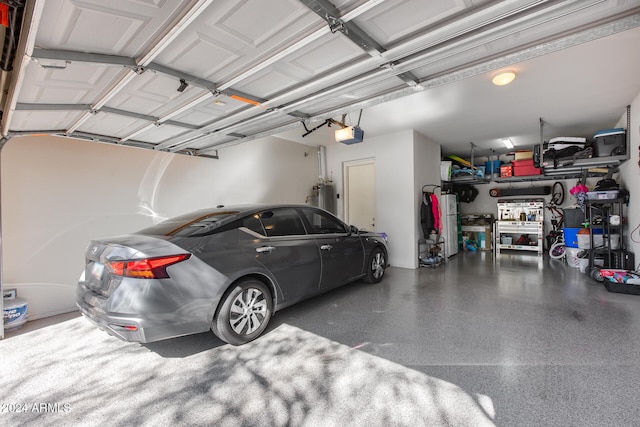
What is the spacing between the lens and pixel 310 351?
2.43 meters

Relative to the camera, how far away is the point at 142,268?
2.11 meters

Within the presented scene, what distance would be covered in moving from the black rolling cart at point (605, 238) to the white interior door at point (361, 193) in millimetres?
3863

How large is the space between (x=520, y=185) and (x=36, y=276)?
11.1m

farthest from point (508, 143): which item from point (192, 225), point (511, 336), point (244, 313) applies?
point (192, 225)

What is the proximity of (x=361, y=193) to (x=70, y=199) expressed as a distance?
5229mm

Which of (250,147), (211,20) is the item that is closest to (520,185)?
(250,147)

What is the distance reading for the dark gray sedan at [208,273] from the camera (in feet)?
6.93

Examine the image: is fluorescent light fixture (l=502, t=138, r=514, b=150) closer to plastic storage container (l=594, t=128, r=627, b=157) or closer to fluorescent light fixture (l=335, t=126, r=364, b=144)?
plastic storage container (l=594, t=128, r=627, b=157)

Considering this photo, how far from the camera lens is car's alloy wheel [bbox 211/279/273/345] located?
2480mm

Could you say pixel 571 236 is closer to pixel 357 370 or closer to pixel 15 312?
pixel 357 370

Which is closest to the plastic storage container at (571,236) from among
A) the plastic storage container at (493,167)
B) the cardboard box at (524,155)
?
the cardboard box at (524,155)

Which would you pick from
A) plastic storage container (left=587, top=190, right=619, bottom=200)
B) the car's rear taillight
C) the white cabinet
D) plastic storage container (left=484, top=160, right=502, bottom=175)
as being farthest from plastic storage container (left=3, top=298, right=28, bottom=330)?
the white cabinet

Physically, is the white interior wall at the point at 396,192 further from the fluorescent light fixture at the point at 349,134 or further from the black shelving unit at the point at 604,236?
the black shelving unit at the point at 604,236

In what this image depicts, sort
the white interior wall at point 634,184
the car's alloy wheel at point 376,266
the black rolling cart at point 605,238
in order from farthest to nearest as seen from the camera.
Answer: the black rolling cart at point 605,238 → the car's alloy wheel at point 376,266 → the white interior wall at point 634,184
